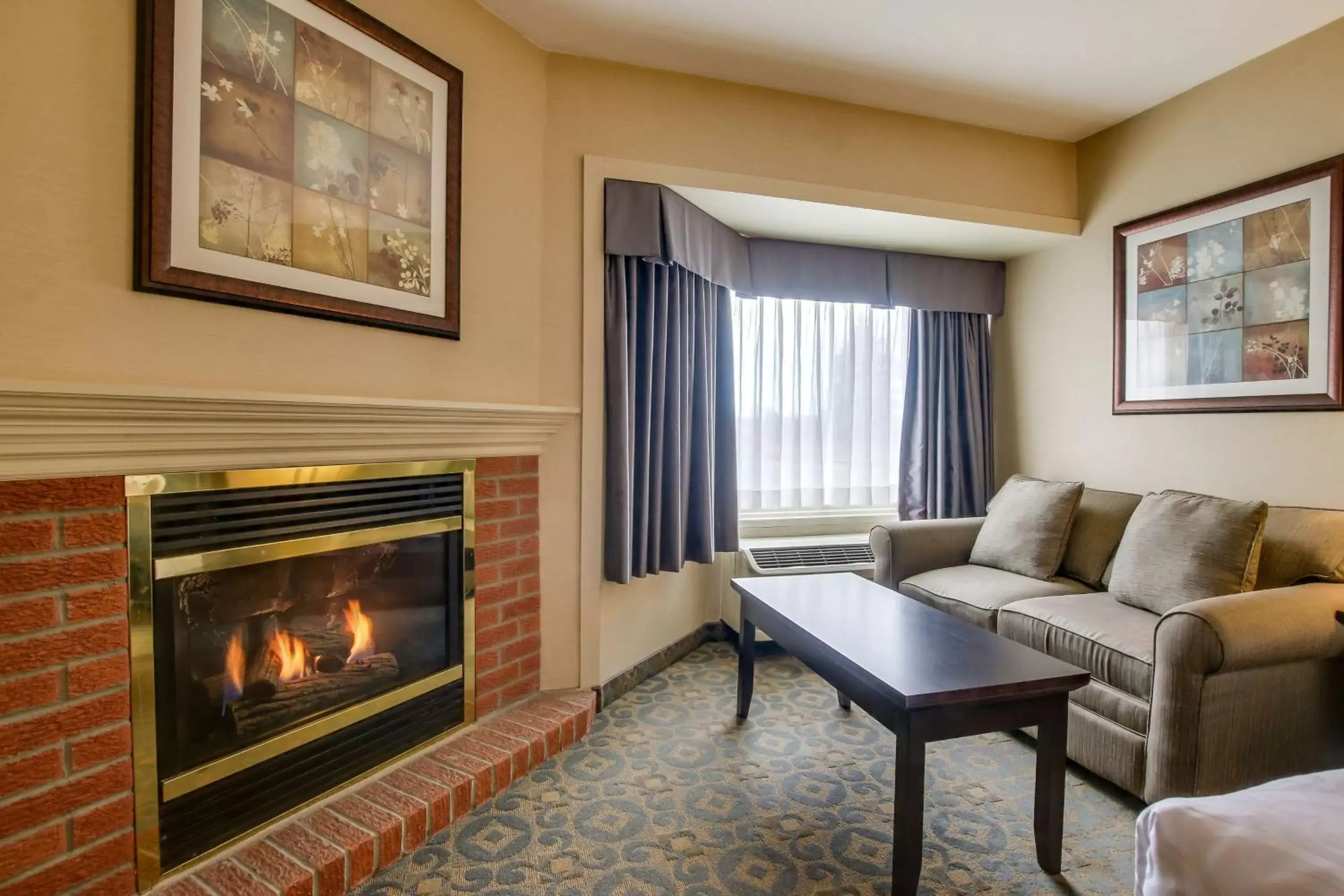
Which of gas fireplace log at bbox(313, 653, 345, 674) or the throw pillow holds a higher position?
Answer: the throw pillow

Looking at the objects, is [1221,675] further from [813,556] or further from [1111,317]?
[1111,317]

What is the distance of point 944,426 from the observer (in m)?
3.62

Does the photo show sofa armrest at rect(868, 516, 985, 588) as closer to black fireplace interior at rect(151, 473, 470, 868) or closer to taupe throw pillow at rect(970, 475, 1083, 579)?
taupe throw pillow at rect(970, 475, 1083, 579)

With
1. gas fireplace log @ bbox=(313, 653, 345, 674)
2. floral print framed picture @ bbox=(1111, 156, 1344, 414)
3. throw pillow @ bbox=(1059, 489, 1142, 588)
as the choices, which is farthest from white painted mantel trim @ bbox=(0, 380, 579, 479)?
floral print framed picture @ bbox=(1111, 156, 1344, 414)

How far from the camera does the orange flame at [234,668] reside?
1.57 metres

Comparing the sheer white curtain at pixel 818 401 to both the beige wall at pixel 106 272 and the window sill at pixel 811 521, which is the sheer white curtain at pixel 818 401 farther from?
the beige wall at pixel 106 272

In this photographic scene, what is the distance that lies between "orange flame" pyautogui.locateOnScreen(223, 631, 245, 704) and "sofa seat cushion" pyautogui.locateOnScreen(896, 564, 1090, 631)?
7.61 feet

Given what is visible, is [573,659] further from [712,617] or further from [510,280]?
[510,280]

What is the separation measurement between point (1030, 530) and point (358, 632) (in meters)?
2.66

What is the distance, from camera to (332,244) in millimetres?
1715

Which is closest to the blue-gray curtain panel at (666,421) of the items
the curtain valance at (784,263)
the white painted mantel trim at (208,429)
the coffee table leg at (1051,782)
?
the curtain valance at (784,263)

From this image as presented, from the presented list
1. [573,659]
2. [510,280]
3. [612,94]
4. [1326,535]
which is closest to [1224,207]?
[1326,535]

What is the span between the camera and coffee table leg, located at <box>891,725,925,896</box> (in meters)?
1.43

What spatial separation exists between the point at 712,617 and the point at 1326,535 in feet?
7.71
